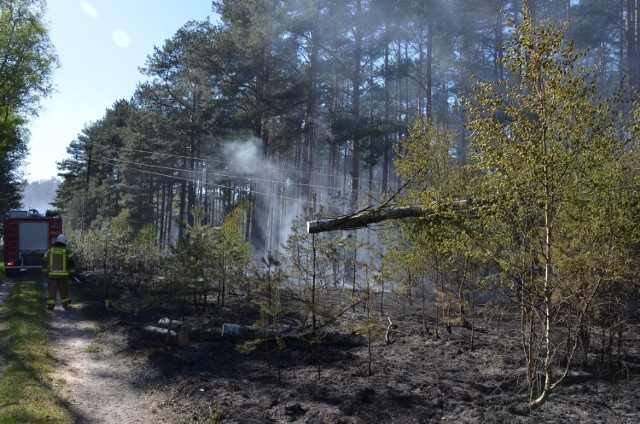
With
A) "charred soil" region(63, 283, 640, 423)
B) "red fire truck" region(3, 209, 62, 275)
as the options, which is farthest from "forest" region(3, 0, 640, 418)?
"red fire truck" region(3, 209, 62, 275)

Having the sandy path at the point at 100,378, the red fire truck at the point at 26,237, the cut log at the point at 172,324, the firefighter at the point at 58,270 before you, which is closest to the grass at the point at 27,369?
the sandy path at the point at 100,378

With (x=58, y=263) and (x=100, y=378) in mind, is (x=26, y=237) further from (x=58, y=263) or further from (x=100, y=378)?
(x=100, y=378)

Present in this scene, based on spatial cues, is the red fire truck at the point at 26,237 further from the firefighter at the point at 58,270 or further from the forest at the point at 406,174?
the firefighter at the point at 58,270

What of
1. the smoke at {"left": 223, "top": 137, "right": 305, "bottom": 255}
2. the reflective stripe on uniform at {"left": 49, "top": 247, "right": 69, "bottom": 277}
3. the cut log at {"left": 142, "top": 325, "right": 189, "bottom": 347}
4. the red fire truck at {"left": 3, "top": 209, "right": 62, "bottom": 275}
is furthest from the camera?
the smoke at {"left": 223, "top": 137, "right": 305, "bottom": 255}

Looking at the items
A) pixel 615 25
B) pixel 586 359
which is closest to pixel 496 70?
pixel 615 25

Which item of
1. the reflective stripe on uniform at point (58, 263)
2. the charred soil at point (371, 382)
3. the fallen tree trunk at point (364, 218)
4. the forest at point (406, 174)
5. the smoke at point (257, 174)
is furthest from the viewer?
the smoke at point (257, 174)

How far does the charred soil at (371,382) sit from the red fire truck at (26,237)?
574 inches

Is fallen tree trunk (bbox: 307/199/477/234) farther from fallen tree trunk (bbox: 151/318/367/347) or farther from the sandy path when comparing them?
the sandy path

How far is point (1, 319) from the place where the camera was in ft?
40.3

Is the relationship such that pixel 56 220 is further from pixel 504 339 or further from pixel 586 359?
pixel 586 359

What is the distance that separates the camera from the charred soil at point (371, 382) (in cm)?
620

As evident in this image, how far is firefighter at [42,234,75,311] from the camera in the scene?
13.3 metres

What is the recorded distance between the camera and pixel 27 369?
8.01 m

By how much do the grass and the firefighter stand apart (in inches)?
20.5
